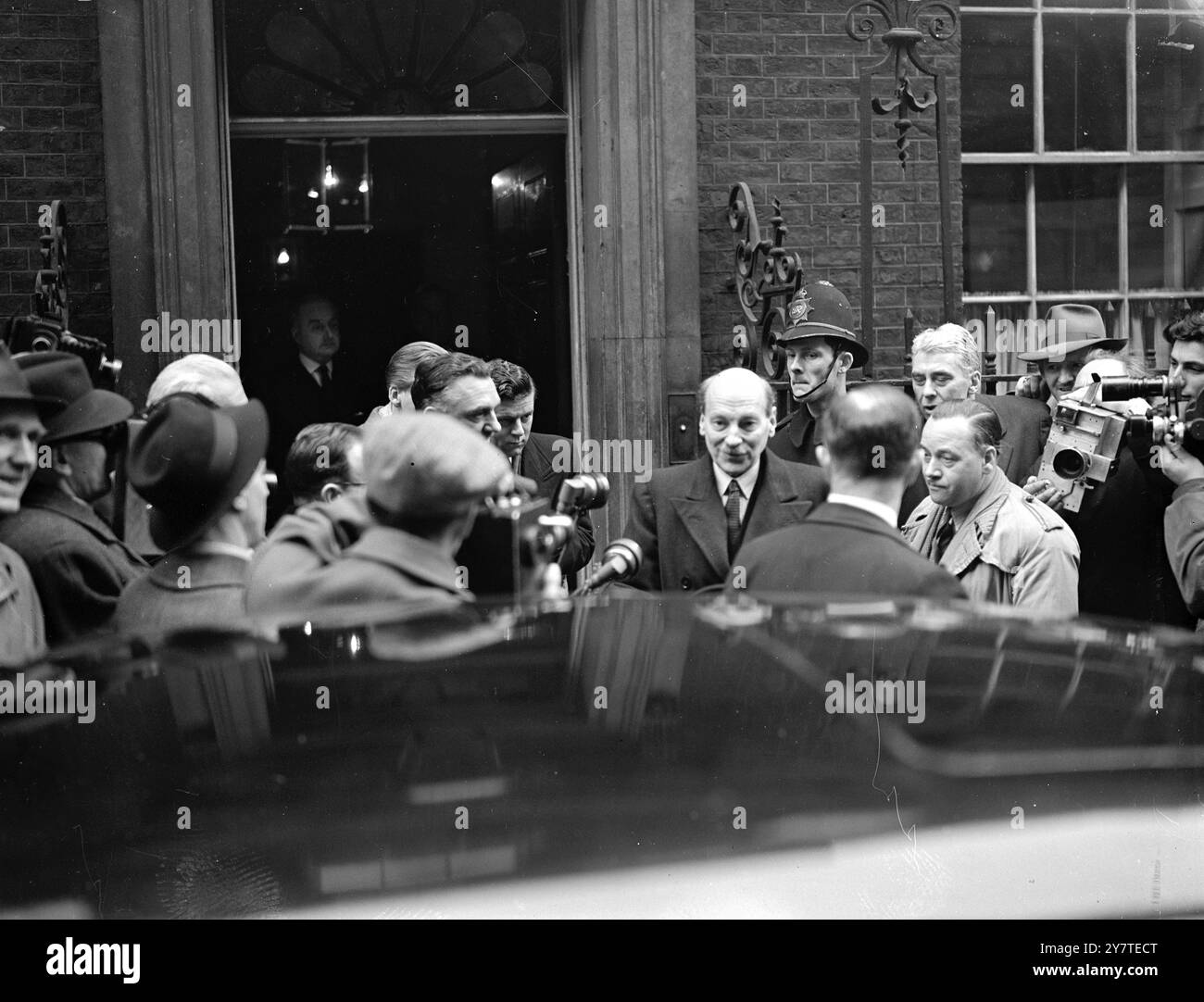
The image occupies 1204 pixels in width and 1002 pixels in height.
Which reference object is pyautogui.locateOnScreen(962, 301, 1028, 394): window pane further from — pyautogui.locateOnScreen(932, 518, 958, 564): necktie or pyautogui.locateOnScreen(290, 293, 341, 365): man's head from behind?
pyautogui.locateOnScreen(932, 518, 958, 564): necktie

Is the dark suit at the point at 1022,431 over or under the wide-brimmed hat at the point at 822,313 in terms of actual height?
under

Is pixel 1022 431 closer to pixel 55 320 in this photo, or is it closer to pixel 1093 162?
pixel 1093 162

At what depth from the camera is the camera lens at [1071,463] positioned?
4.43 metres

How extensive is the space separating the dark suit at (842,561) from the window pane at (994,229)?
483cm

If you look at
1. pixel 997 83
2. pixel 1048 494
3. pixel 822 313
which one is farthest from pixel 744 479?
pixel 997 83

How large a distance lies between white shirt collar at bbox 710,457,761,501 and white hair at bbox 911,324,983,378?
3.65ft

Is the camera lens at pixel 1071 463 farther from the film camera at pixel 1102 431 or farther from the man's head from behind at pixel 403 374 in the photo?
the man's head from behind at pixel 403 374

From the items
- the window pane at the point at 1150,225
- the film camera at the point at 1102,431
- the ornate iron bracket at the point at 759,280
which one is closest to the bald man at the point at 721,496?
the film camera at the point at 1102,431

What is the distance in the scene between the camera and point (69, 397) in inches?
131

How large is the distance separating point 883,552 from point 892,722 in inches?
43.2

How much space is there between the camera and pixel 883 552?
9.68 ft

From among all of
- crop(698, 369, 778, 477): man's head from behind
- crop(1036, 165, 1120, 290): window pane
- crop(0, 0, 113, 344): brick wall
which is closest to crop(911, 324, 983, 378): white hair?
crop(698, 369, 778, 477): man's head from behind

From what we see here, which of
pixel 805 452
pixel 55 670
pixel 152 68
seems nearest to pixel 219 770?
pixel 55 670
